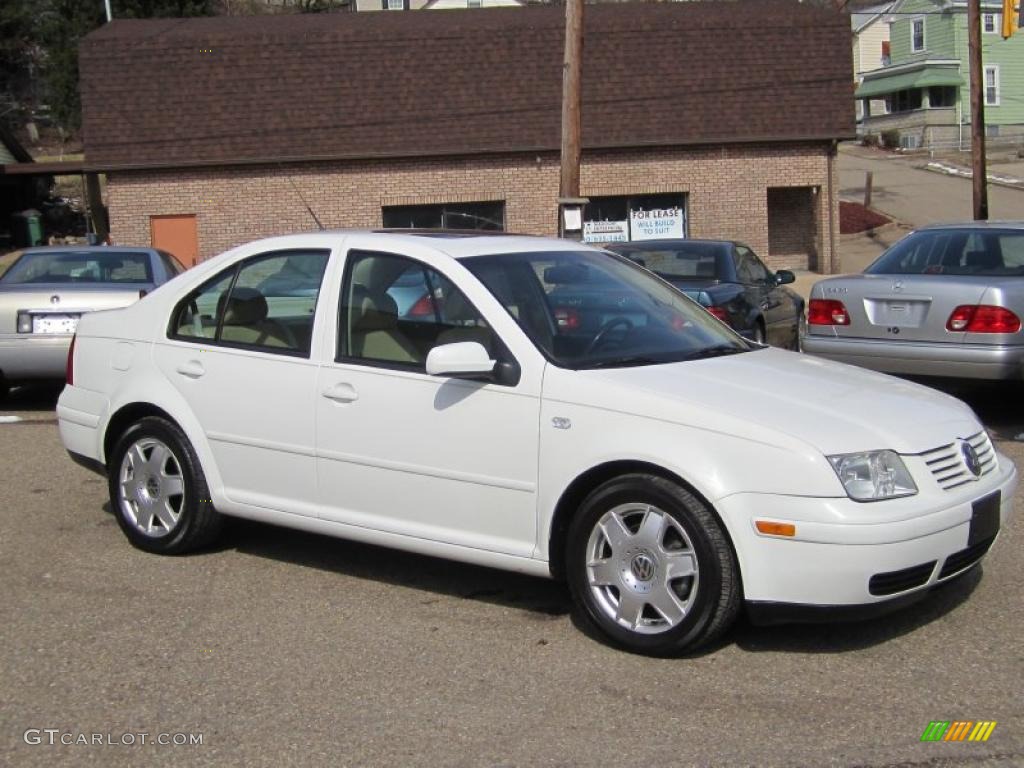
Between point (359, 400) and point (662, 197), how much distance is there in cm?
2503

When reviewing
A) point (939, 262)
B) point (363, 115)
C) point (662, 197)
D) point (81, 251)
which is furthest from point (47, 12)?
point (939, 262)

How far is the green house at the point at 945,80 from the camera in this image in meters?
58.2

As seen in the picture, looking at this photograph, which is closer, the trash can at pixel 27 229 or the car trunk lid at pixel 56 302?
the car trunk lid at pixel 56 302

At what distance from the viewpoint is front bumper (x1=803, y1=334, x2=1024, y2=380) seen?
29.4 ft

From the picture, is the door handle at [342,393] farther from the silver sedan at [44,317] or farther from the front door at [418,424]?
the silver sedan at [44,317]

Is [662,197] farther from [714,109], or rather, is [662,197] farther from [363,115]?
[363,115]

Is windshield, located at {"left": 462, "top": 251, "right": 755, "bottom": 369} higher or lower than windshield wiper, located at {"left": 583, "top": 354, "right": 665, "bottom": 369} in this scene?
higher

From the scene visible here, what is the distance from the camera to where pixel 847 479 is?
14.9ft

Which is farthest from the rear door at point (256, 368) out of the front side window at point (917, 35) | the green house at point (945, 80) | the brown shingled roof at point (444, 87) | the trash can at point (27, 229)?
the front side window at point (917, 35)

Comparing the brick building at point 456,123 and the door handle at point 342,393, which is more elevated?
the brick building at point 456,123

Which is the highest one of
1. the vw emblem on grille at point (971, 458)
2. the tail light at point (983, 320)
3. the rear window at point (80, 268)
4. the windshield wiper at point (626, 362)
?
the rear window at point (80, 268)

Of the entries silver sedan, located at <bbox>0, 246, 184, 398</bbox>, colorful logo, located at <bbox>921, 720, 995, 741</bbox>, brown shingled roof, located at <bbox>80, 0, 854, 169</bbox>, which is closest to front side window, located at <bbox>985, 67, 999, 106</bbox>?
brown shingled roof, located at <bbox>80, 0, 854, 169</bbox>

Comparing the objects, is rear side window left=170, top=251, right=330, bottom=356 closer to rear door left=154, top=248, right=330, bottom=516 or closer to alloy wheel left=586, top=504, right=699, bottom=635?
rear door left=154, top=248, right=330, bottom=516

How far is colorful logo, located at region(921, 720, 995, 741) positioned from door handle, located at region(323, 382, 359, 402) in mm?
2774
